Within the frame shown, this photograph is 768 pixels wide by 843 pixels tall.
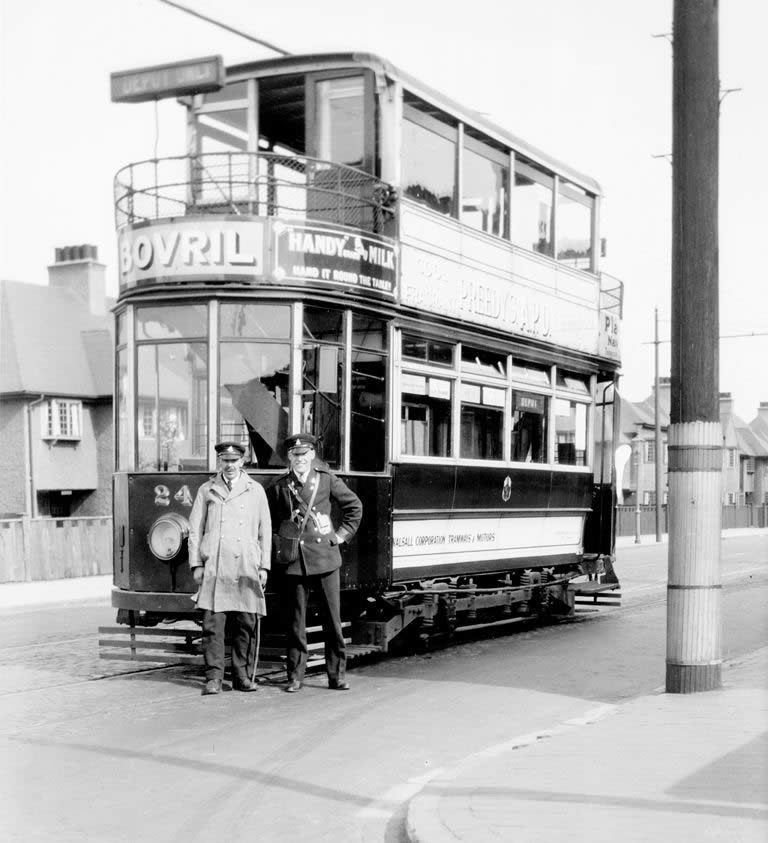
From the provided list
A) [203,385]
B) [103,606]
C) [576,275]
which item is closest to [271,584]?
[203,385]

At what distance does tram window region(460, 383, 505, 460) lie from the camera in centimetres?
1198

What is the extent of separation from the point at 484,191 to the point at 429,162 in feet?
3.67

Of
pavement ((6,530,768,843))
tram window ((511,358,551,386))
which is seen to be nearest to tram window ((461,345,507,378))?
tram window ((511,358,551,386))

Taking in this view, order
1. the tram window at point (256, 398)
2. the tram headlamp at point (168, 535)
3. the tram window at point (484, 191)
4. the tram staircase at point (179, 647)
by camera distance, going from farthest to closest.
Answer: the tram window at point (484, 191)
the tram window at point (256, 398)
the tram headlamp at point (168, 535)
the tram staircase at point (179, 647)

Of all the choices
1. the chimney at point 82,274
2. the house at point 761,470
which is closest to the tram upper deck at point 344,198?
the chimney at point 82,274

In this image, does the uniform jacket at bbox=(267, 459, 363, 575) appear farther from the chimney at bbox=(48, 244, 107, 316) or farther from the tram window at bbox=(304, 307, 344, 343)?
the chimney at bbox=(48, 244, 107, 316)

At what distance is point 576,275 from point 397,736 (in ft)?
25.7

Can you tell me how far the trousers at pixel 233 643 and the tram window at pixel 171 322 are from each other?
7.27ft

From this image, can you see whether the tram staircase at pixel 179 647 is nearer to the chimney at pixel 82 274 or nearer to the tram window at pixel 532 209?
the tram window at pixel 532 209

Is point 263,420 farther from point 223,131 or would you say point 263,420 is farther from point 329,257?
point 223,131

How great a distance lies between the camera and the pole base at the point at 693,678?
8664 millimetres

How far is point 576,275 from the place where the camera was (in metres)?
14.5

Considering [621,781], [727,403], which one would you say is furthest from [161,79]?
[727,403]

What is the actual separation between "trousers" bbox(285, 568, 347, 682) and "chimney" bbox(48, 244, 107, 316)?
35.0 metres
